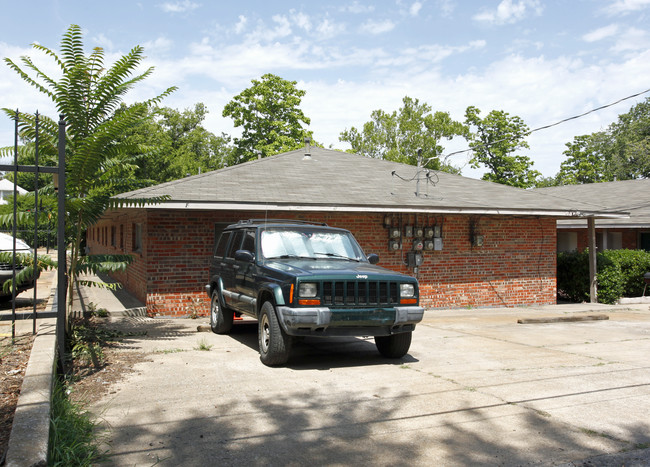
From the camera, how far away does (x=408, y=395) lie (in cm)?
602

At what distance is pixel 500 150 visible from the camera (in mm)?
47000

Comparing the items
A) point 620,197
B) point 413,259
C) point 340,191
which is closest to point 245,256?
point 340,191

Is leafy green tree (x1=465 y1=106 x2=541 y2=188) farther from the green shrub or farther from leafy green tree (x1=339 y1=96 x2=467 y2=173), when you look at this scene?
the green shrub

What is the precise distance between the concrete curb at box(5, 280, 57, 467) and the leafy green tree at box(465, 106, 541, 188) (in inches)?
1746

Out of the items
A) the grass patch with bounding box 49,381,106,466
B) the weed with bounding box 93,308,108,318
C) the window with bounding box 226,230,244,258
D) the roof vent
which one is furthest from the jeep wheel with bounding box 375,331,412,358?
the roof vent

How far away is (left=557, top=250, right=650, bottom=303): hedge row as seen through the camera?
16.4 metres

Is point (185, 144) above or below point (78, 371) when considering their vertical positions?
above

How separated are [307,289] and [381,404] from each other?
188 cm

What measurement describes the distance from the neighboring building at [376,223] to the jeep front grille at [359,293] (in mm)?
4860

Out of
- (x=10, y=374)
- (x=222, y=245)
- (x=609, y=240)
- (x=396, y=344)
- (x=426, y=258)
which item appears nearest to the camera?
(x=10, y=374)

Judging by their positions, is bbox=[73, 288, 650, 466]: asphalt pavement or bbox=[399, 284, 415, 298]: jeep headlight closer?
bbox=[73, 288, 650, 466]: asphalt pavement

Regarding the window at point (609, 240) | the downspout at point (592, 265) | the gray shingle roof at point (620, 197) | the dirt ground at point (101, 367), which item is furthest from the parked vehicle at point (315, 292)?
the window at point (609, 240)

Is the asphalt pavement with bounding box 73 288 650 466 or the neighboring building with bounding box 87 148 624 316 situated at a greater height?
the neighboring building with bounding box 87 148 624 316

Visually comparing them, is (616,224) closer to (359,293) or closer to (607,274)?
(607,274)
